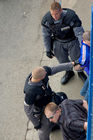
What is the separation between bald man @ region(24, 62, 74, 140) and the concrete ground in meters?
0.75

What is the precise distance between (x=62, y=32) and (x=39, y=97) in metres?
1.31

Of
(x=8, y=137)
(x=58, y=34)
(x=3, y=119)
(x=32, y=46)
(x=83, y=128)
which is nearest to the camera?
(x=83, y=128)

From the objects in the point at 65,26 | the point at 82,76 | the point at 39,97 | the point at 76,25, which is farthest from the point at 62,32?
the point at 39,97

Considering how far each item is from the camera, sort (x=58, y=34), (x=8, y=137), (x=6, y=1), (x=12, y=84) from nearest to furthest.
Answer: (x=58, y=34), (x=8, y=137), (x=12, y=84), (x=6, y=1)

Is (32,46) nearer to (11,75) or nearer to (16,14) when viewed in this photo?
(11,75)

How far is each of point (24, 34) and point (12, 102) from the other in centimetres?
223

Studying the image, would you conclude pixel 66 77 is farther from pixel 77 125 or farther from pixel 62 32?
pixel 77 125

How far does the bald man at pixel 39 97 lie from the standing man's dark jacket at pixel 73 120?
1.19ft

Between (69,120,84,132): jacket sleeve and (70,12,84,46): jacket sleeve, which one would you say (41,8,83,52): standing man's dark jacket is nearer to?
(70,12,84,46): jacket sleeve

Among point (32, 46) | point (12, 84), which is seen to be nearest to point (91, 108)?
point (12, 84)

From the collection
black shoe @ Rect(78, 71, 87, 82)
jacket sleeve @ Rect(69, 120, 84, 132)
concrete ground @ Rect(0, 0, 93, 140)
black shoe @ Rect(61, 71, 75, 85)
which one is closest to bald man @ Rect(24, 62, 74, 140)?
jacket sleeve @ Rect(69, 120, 84, 132)

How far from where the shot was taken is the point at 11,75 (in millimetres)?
5281

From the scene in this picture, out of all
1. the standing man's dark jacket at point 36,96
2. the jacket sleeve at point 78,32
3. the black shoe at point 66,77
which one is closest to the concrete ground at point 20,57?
the black shoe at point 66,77

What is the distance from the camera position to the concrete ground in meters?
4.35
